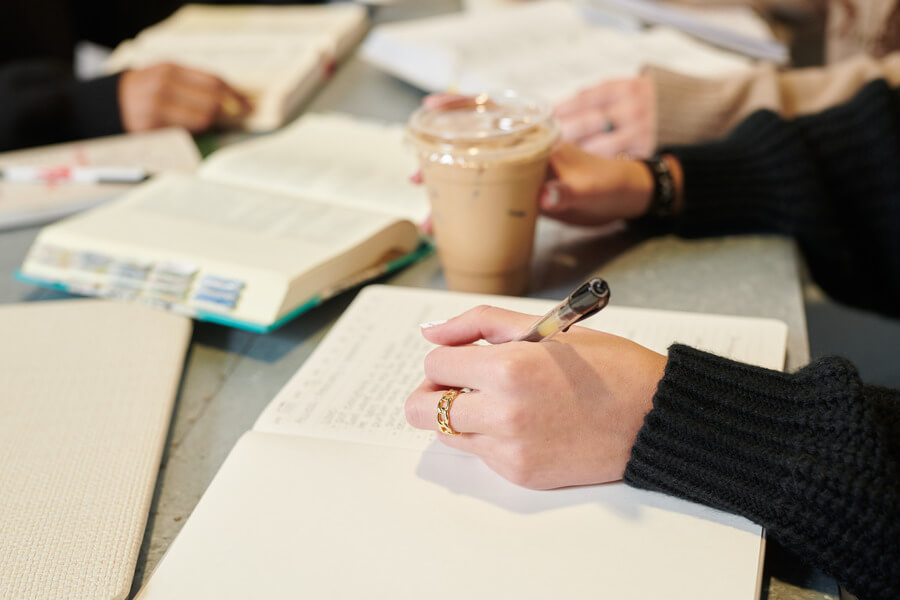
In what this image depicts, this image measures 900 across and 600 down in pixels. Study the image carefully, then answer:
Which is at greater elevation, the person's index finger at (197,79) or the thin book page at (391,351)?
the thin book page at (391,351)

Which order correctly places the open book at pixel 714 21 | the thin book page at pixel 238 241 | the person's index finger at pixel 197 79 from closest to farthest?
1. the thin book page at pixel 238 241
2. the person's index finger at pixel 197 79
3. the open book at pixel 714 21

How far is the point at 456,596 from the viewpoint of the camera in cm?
39

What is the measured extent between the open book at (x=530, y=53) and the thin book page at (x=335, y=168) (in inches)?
7.8

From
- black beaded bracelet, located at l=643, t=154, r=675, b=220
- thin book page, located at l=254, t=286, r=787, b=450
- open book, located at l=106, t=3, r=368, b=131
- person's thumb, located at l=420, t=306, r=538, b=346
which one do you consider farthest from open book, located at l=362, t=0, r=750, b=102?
person's thumb, located at l=420, t=306, r=538, b=346

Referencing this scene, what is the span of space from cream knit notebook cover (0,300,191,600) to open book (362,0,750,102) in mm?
647

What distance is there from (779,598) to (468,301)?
345 millimetres

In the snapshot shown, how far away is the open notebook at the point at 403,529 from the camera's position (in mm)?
400

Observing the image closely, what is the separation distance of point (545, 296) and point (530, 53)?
2.07ft

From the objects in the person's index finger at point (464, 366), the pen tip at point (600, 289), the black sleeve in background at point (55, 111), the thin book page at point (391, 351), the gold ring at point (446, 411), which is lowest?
the black sleeve in background at point (55, 111)

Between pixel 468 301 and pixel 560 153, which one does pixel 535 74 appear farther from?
pixel 468 301

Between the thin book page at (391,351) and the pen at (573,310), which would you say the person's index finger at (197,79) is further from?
the pen at (573,310)

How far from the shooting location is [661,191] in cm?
78

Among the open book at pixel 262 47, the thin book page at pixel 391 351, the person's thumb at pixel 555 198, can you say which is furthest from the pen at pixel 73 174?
the person's thumb at pixel 555 198

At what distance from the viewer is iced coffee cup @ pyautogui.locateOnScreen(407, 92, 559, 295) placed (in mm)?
609
